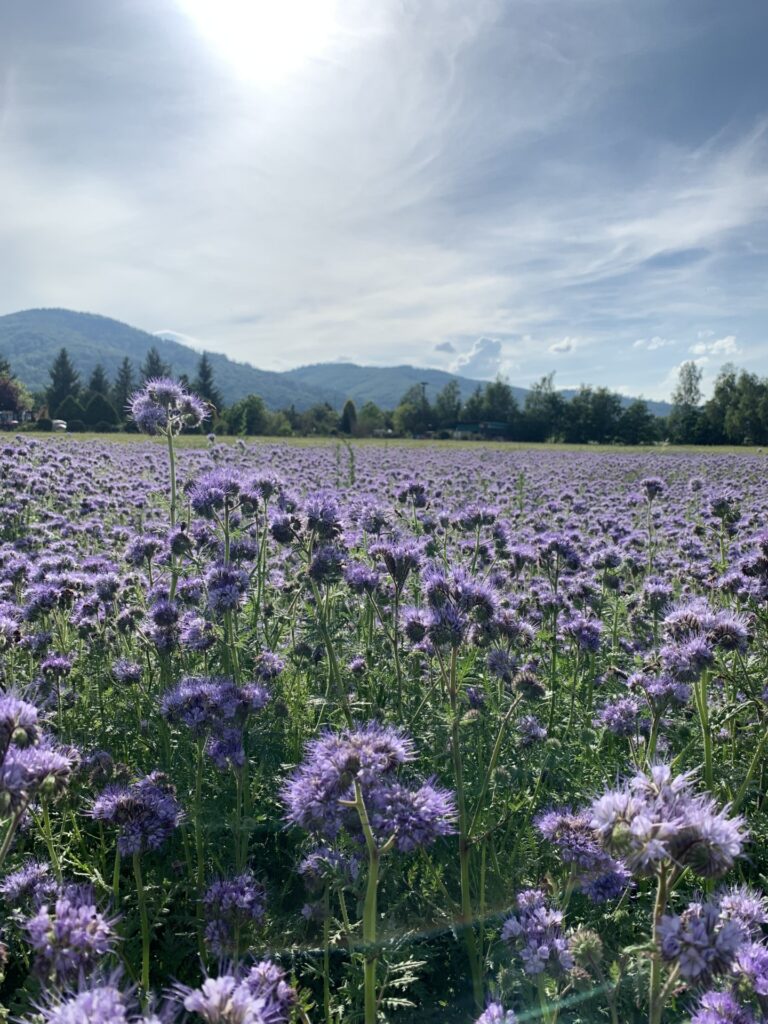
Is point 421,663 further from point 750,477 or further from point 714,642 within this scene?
point 750,477

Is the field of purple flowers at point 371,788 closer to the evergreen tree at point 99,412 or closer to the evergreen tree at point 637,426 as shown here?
the evergreen tree at point 99,412

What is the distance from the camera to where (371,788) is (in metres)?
2.11

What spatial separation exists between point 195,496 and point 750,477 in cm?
1580

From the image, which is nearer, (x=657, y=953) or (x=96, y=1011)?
(x=96, y=1011)

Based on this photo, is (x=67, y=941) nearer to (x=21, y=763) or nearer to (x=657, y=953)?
(x=21, y=763)

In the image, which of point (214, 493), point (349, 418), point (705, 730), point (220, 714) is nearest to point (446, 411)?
point (349, 418)

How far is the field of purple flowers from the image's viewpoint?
193 cm

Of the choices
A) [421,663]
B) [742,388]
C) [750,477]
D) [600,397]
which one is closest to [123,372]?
[600,397]

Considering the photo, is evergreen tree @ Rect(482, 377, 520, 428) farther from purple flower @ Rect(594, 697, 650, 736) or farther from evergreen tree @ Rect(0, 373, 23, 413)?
purple flower @ Rect(594, 697, 650, 736)

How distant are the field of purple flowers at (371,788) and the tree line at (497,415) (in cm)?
5649

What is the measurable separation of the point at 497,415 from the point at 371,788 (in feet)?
374

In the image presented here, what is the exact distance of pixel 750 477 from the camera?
667 inches

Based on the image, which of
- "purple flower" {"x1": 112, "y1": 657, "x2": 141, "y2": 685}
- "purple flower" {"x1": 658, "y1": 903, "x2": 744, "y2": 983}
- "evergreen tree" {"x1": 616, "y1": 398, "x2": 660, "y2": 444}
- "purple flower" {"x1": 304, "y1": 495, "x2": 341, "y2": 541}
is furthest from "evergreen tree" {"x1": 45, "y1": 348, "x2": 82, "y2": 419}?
"purple flower" {"x1": 658, "y1": 903, "x2": 744, "y2": 983}

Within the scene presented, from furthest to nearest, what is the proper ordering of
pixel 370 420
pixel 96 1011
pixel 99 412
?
1. pixel 370 420
2. pixel 99 412
3. pixel 96 1011
